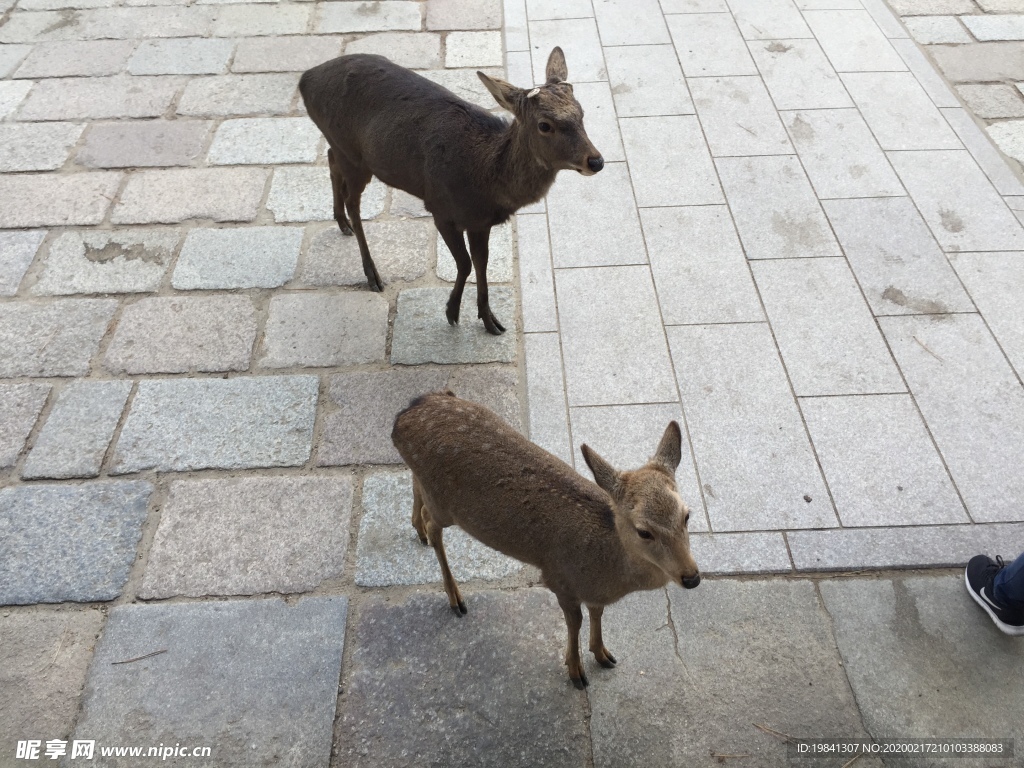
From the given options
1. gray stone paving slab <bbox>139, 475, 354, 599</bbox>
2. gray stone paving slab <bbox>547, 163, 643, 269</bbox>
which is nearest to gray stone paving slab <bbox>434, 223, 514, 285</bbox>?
gray stone paving slab <bbox>547, 163, 643, 269</bbox>

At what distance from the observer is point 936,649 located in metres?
3.06

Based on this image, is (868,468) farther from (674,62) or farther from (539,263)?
(674,62)

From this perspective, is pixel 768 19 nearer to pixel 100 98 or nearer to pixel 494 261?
pixel 494 261

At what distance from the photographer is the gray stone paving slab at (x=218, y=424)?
3.79m

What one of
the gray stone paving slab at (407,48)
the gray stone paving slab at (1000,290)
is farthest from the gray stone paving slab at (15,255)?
the gray stone paving slab at (1000,290)

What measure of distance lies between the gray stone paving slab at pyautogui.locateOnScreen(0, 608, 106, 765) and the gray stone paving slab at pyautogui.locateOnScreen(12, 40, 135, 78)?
5280mm

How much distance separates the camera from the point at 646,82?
6.36 meters

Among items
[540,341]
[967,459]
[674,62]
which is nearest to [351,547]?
[540,341]

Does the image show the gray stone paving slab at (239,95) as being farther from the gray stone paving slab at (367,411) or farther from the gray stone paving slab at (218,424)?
the gray stone paving slab at (367,411)

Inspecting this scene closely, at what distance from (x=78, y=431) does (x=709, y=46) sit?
6.05 m

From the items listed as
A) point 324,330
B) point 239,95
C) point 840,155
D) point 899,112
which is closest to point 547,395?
point 324,330

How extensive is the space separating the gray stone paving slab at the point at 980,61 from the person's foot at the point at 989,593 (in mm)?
4840

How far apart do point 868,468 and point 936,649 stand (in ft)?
3.07

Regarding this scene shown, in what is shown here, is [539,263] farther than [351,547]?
Yes
